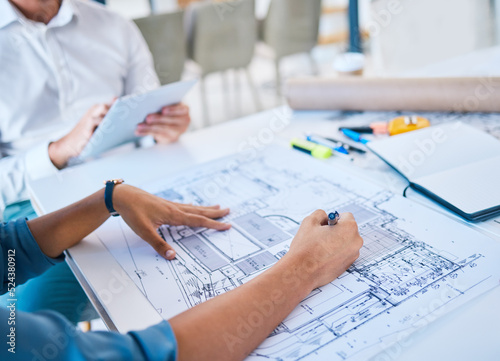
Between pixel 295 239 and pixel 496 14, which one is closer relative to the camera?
pixel 295 239

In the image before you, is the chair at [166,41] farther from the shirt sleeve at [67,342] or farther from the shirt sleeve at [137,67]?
the shirt sleeve at [67,342]

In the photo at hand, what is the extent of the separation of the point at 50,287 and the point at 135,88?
0.87 metres

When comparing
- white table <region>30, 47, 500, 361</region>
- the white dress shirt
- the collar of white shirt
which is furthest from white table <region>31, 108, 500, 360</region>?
the collar of white shirt

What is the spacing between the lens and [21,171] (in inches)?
49.9

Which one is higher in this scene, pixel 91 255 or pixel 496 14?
pixel 496 14

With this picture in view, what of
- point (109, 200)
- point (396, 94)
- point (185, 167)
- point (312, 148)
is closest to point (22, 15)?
point (185, 167)

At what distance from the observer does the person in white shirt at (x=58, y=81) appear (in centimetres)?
128

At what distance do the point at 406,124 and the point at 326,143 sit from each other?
21 centimetres

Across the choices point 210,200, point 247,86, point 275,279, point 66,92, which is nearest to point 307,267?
point 275,279

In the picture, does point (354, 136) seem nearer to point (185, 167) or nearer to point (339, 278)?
point (185, 167)

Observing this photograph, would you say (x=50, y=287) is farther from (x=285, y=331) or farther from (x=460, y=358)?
(x=460, y=358)

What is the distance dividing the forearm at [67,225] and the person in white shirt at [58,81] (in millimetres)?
412

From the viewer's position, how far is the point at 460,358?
530 millimetres

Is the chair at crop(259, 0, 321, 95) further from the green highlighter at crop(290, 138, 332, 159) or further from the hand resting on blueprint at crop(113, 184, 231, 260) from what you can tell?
the hand resting on blueprint at crop(113, 184, 231, 260)
